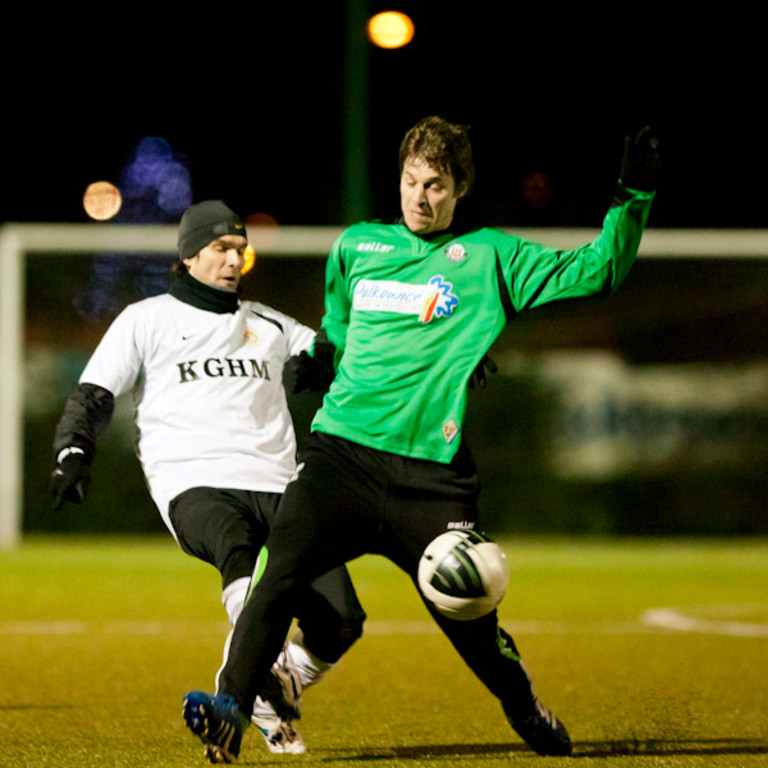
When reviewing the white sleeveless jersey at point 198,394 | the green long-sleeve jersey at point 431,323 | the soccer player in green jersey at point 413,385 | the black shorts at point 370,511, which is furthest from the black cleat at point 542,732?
the white sleeveless jersey at point 198,394

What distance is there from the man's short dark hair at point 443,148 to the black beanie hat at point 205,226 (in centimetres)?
108

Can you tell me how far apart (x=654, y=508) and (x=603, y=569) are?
6.99ft

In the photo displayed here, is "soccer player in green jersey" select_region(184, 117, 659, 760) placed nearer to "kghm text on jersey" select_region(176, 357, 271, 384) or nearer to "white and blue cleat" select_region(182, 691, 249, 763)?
"white and blue cleat" select_region(182, 691, 249, 763)

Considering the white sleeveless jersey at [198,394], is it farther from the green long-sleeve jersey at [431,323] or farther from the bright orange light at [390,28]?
the bright orange light at [390,28]

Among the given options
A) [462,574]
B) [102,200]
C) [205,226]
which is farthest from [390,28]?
[102,200]

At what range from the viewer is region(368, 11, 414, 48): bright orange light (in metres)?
15.3

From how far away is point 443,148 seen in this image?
5.38 meters

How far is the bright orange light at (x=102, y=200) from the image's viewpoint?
26.9 metres

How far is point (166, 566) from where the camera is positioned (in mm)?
14383

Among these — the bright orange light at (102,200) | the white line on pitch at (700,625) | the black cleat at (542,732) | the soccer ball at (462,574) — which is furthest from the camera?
the bright orange light at (102,200)

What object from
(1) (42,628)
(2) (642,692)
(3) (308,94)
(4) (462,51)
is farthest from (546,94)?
(2) (642,692)

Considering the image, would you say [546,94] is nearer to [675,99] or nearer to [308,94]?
[675,99]

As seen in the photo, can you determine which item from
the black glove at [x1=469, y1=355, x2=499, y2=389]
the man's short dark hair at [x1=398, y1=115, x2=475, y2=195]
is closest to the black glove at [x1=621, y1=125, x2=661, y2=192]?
the man's short dark hair at [x1=398, y1=115, x2=475, y2=195]

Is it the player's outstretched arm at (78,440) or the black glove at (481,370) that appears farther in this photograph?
the player's outstretched arm at (78,440)
